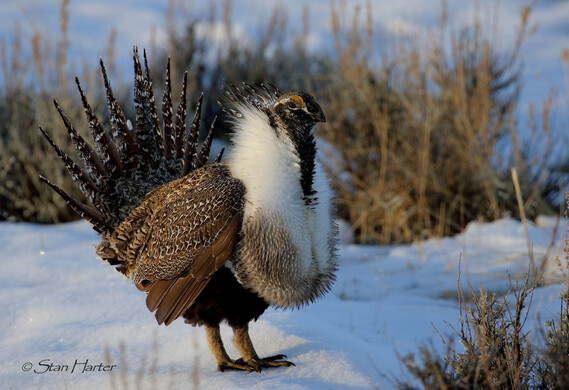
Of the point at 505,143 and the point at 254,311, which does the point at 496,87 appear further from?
the point at 254,311

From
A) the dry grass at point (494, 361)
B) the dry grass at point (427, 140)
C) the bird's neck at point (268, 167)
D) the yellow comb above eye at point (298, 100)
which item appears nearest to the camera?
the dry grass at point (494, 361)

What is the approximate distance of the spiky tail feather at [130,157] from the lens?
3.13 m

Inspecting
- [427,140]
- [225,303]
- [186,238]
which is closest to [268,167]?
[186,238]

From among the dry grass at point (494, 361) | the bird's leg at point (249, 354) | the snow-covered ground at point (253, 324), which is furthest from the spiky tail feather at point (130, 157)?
the dry grass at point (494, 361)

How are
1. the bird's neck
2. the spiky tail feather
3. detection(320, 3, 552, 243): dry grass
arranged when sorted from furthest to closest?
detection(320, 3, 552, 243): dry grass → the spiky tail feather → the bird's neck

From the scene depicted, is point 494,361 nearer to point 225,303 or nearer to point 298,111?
point 225,303

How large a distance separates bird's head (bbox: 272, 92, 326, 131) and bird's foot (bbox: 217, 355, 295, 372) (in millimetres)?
1000

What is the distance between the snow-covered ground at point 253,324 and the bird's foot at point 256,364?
1.9 inches

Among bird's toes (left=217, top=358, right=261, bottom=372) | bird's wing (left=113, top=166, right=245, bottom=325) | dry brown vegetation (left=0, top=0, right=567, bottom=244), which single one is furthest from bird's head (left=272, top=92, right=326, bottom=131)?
dry brown vegetation (left=0, top=0, right=567, bottom=244)

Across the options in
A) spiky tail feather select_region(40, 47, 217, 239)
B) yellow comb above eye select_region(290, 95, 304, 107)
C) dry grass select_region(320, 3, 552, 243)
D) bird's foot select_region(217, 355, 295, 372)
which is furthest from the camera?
dry grass select_region(320, 3, 552, 243)

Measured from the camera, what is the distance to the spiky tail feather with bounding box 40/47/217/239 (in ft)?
10.3

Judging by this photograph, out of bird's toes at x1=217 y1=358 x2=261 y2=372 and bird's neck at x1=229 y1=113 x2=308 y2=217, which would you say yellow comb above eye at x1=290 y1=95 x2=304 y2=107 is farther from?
bird's toes at x1=217 y1=358 x2=261 y2=372

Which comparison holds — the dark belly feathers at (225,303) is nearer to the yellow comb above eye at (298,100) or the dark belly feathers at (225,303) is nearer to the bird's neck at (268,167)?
the bird's neck at (268,167)

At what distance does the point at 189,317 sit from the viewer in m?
2.58
